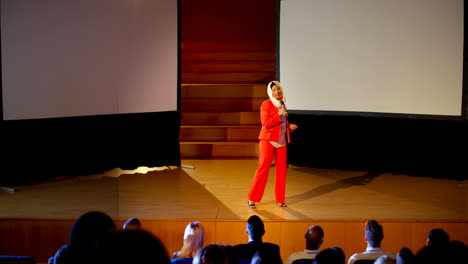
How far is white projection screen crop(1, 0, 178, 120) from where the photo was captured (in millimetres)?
5953

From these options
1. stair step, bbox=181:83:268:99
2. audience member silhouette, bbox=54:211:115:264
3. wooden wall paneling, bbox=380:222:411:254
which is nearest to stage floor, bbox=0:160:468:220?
wooden wall paneling, bbox=380:222:411:254

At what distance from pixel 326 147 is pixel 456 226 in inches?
108

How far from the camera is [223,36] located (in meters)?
9.69

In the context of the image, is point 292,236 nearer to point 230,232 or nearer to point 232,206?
point 230,232

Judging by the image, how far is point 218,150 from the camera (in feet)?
27.1

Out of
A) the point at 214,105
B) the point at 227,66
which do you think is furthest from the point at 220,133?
the point at 227,66

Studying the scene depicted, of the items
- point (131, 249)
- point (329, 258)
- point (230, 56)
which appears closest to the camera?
point (131, 249)

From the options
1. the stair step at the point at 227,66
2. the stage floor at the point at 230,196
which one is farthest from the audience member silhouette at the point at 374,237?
the stair step at the point at 227,66

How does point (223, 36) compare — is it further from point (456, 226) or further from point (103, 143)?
point (456, 226)

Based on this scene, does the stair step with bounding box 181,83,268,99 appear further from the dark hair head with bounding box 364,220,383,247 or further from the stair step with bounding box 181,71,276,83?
the dark hair head with bounding box 364,220,383,247

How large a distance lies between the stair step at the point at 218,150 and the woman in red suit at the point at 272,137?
284 centimetres

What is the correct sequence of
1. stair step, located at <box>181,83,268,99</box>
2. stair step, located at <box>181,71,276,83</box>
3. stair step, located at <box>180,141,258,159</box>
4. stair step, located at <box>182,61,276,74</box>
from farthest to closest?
stair step, located at <box>182,61,276,74</box> → stair step, located at <box>181,71,276,83</box> → stair step, located at <box>181,83,268,99</box> → stair step, located at <box>180,141,258,159</box>

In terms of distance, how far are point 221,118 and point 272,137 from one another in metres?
3.30

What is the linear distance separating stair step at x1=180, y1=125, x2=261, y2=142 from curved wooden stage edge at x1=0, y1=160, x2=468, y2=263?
872 millimetres
